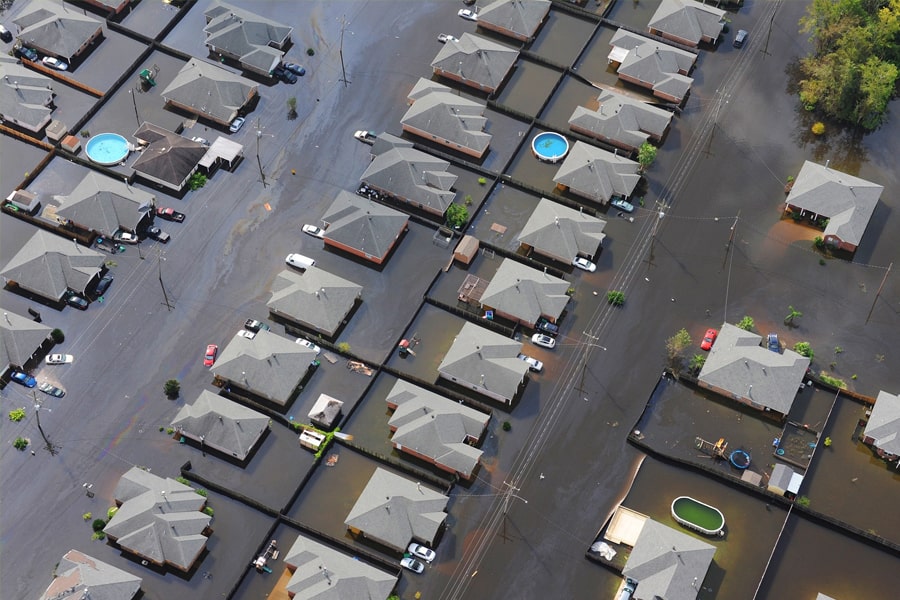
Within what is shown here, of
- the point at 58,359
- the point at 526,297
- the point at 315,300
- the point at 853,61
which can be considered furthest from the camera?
the point at 853,61

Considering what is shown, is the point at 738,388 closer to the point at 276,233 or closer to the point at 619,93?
the point at 619,93

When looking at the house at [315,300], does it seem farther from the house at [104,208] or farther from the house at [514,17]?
the house at [514,17]

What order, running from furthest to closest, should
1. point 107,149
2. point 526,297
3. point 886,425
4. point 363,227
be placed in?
point 107,149 → point 363,227 → point 526,297 → point 886,425

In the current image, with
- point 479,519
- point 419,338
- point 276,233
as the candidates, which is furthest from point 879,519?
point 276,233

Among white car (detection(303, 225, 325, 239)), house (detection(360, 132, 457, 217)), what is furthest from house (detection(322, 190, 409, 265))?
house (detection(360, 132, 457, 217))

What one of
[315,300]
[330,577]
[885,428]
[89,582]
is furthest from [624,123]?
[89,582]

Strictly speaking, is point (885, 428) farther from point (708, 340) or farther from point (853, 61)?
point (853, 61)
